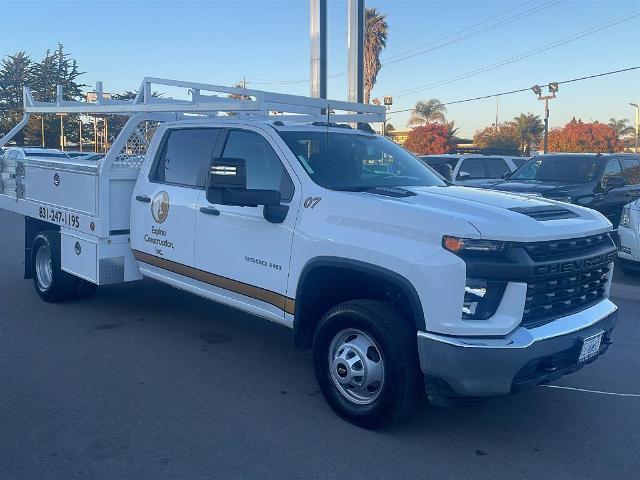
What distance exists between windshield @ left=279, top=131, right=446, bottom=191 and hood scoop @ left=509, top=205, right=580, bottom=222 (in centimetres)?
114

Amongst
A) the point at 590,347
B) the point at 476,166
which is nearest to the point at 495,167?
the point at 476,166

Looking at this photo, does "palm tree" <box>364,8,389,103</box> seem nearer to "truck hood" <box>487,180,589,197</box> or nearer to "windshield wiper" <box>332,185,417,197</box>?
"truck hood" <box>487,180,589,197</box>

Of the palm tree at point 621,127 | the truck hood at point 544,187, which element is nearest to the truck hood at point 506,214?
the truck hood at point 544,187

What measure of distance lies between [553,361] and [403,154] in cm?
252

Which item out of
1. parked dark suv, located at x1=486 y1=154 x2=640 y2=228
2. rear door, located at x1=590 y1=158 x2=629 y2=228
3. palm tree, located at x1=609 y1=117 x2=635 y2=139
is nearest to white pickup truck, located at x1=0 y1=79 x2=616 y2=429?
parked dark suv, located at x1=486 y1=154 x2=640 y2=228

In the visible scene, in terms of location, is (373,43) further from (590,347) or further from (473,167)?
(590,347)

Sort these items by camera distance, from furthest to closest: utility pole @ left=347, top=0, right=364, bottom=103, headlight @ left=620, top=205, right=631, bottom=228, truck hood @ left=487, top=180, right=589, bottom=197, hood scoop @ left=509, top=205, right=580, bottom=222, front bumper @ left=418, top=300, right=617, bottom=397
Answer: utility pole @ left=347, top=0, right=364, bottom=103
truck hood @ left=487, top=180, right=589, bottom=197
headlight @ left=620, top=205, right=631, bottom=228
hood scoop @ left=509, top=205, right=580, bottom=222
front bumper @ left=418, top=300, right=617, bottom=397

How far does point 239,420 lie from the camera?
14.9 ft

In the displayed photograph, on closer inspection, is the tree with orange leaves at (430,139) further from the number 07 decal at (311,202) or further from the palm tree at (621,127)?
the number 07 decal at (311,202)

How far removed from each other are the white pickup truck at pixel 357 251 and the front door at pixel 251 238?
0.05ft

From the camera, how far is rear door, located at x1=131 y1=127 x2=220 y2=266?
5863 millimetres

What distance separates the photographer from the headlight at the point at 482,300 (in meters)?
3.87

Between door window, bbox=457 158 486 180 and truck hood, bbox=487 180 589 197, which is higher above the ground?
door window, bbox=457 158 486 180

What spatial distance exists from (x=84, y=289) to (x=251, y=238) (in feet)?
11.1
